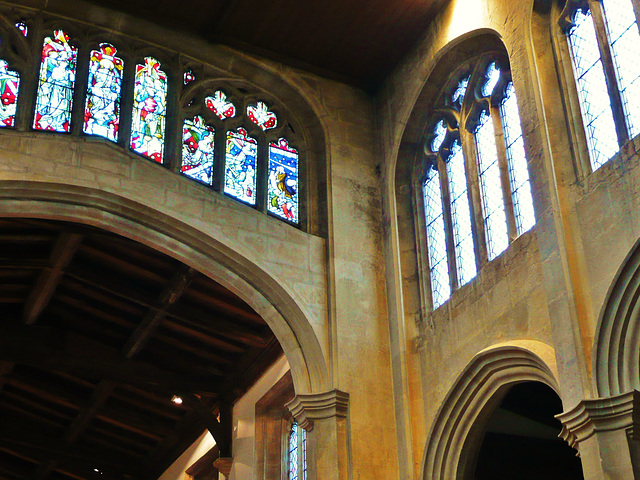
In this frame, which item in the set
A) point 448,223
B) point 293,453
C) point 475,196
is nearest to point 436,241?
point 448,223

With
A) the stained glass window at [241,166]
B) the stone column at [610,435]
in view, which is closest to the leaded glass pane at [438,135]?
the stained glass window at [241,166]

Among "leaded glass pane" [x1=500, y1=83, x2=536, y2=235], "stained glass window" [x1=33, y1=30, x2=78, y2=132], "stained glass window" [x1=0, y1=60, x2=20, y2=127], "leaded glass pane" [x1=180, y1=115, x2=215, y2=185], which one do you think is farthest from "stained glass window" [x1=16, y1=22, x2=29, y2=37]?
"leaded glass pane" [x1=500, y1=83, x2=536, y2=235]

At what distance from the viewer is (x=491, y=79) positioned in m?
8.61

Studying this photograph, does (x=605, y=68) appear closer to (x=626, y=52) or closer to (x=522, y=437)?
(x=626, y=52)

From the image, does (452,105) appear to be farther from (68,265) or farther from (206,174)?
(68,265)

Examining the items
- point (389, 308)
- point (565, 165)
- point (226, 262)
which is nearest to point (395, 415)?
point (389, 308)

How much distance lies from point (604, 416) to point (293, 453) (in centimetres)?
590

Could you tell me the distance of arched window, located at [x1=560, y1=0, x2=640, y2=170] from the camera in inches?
268

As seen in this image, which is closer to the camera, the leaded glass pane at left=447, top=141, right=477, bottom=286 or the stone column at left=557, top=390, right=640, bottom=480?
the stone column at left=557, top=390, right=640, bottom=480

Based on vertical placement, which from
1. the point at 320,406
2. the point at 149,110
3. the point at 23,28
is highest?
the point at 23,28

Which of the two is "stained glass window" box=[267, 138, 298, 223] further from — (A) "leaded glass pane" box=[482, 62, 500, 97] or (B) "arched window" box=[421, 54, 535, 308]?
(A) "leaded glass pane" box=[482, 62, 500, 97]

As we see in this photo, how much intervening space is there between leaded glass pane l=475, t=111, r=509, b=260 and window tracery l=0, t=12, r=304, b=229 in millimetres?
2072

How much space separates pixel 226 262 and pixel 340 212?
1.39 meters

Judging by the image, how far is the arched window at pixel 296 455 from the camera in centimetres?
1084
